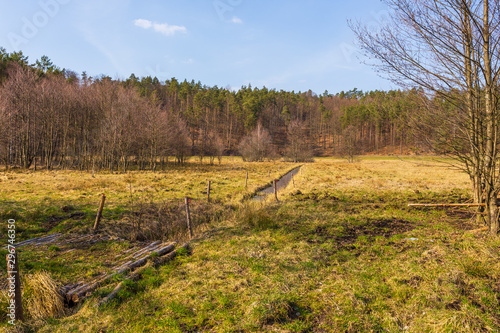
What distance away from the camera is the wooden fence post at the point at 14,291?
4.03 meters

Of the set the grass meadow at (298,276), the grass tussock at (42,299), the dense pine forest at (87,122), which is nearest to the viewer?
the grass meadow at (298,276)

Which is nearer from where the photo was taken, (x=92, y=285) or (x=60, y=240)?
(x=92, y=285)

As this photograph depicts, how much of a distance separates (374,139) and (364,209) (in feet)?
291

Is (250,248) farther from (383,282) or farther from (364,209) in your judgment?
(364,209)

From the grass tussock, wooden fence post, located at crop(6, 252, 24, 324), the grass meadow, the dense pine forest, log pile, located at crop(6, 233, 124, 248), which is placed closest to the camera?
wooden fence post, located at crop(6, 252, 24, 324)

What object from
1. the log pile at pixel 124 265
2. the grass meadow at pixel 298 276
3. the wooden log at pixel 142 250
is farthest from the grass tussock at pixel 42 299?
the wooden log at pixel 142 250

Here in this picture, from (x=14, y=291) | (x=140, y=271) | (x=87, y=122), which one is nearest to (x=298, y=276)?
(x=140, y=271)

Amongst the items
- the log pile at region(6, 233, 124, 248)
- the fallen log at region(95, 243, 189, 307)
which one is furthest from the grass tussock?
the log pile at region(6, 233, 124, 248)

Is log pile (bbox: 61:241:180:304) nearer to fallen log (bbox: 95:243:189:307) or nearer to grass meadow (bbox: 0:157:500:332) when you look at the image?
fallen log (bbox: 95:243:189:307)

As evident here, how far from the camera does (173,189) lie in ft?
63.5

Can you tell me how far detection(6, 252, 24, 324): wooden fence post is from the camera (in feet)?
13.2

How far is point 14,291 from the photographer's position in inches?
169

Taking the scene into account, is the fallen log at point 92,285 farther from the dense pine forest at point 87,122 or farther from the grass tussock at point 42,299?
the dense pine forest at point 87,122

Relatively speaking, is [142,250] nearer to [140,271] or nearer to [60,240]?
[140,271]
